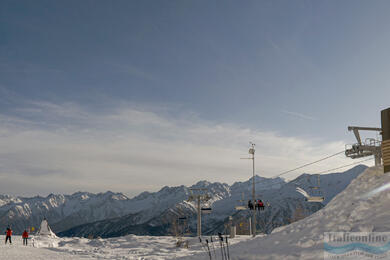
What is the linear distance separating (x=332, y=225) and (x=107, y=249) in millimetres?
20851

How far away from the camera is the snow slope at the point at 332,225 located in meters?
15.0

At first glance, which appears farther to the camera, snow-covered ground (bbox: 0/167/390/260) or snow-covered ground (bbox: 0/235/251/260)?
snow-covered ground (bbox: 0/235/251/260)

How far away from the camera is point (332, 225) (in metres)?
16.8

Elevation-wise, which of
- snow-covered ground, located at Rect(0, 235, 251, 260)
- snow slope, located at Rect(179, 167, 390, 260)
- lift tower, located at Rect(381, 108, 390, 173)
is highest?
lift tower, located at Rect(381, 108, 390, 173)

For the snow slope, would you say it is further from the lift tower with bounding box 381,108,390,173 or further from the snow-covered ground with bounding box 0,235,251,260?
the snow-covered ground with bounding box 0,235,251,260

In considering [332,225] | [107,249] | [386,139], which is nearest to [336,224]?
[332,225]

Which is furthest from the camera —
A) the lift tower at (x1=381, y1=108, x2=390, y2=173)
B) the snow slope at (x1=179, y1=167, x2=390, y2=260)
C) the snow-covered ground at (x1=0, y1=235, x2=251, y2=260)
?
the snow-covered ground at (x1=0, y1=235, x2=251, y2=260)

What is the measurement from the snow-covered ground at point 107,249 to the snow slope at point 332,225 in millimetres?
8270

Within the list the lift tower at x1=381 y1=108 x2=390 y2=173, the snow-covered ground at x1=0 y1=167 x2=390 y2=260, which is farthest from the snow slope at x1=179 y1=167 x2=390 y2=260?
the lift tower at x1=381 y1=108 x2=390 y2=173

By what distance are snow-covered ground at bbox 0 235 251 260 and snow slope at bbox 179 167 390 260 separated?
8270mm

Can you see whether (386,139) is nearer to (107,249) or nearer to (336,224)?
(336,224)

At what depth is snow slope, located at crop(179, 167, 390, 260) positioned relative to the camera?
15.0 m

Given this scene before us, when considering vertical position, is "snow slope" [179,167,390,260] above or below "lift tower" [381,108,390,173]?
below

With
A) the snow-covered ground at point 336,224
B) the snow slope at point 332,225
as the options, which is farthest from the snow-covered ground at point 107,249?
the snow slope at point 332,225
